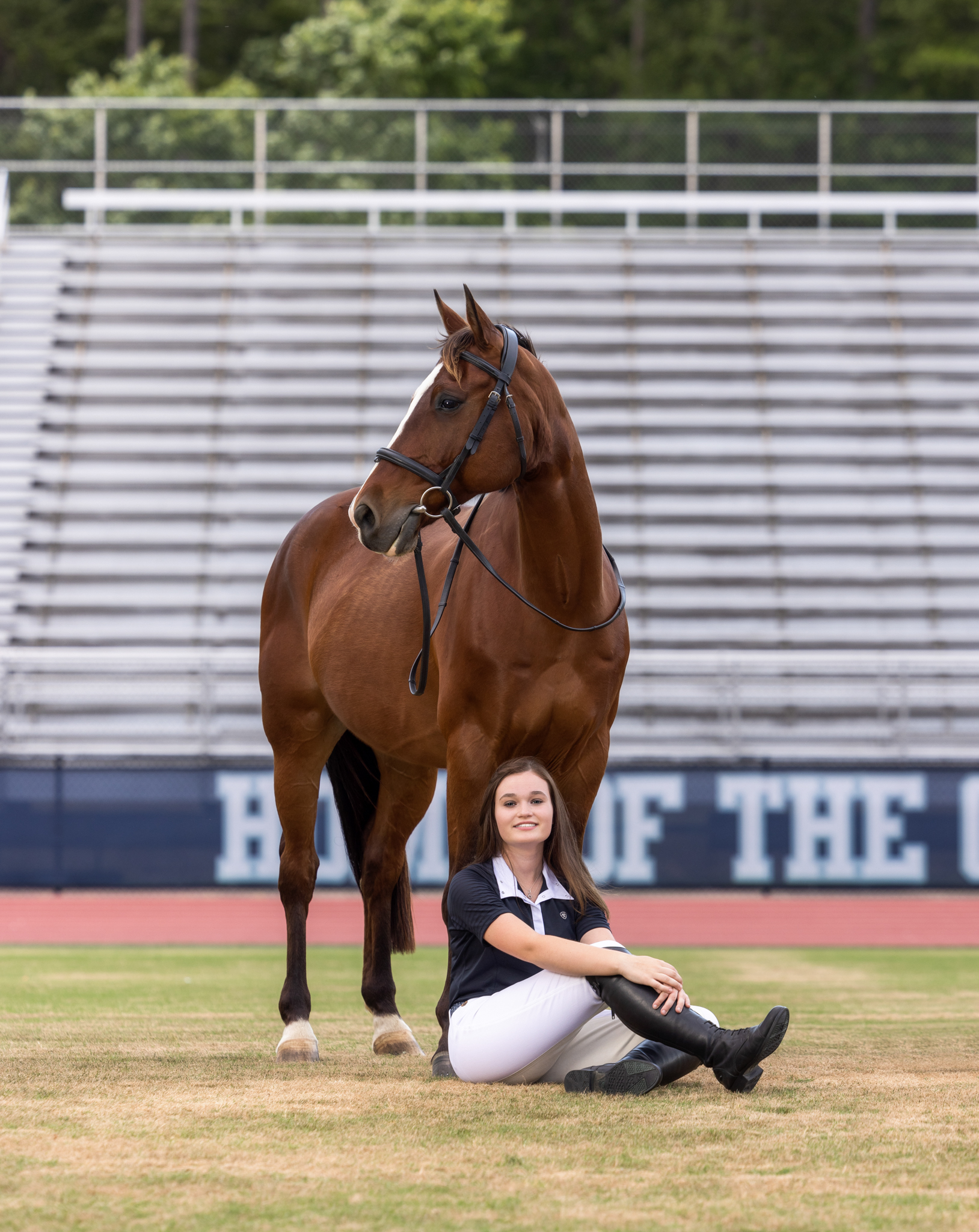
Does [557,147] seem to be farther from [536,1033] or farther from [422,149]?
[536,1033]

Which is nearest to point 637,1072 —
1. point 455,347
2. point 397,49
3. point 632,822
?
point 455,347

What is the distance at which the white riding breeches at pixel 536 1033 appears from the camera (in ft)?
14.9

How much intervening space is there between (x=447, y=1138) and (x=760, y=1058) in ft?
3.24

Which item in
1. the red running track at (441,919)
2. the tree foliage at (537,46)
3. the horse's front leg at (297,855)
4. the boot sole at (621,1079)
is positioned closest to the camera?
the boot sole at (621,1079)

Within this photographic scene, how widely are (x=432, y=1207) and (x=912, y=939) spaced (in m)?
8.62

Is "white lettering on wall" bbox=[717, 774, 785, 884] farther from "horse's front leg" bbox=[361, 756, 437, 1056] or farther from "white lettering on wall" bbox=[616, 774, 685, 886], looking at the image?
"horse's front leg" bbox=[361, 756, 437, 1056]

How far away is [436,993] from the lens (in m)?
7.91

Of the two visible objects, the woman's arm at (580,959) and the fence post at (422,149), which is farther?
the fence post at (422,149)

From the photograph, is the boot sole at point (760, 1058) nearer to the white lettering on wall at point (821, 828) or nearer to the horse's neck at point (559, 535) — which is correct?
the horse's neck at point (559, 535)

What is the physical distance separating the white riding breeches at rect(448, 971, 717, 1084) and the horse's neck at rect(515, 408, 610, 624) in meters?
1.25

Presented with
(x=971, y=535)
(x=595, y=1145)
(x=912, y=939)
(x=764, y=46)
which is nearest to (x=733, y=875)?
(x=912, y=939)

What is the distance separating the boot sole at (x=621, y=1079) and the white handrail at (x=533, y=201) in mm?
16657

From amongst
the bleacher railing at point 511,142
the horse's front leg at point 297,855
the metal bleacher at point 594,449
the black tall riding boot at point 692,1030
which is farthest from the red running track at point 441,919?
the bleacher railing at point 511,142

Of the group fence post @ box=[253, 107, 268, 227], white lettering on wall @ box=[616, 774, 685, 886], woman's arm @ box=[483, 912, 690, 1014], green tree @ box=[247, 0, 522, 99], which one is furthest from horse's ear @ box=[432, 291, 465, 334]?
green tree @ box=[247, 0, 522, 99]
